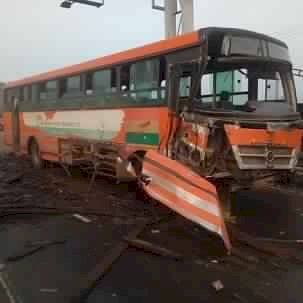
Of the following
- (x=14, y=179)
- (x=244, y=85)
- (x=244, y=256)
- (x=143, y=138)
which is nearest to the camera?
(x=244, y=256)

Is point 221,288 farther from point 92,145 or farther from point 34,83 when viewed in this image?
point 34,83

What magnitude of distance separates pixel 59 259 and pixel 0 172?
25.6 feet

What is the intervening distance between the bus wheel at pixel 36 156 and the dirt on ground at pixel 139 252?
3973 millimetres

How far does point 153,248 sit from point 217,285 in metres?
1.26

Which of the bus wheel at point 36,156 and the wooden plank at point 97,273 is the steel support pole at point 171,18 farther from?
the wooden plank at point 97,273

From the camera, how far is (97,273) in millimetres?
4629

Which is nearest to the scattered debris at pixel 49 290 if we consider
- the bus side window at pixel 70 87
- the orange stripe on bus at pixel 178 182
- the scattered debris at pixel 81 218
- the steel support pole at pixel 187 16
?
the orange stripe on bus at pixel 178 182

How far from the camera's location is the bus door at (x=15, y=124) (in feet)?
47.9

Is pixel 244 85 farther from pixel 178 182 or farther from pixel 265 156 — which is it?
pixel 178 182

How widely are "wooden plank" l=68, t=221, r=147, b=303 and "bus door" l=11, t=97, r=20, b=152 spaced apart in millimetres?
10089

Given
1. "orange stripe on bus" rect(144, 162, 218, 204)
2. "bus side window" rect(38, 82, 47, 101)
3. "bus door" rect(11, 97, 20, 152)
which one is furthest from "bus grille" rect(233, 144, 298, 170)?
"bus door" rect(11, 97, 20, 152)

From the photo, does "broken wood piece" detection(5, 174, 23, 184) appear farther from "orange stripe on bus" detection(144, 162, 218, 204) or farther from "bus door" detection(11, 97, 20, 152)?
"orange stripe on bus" detection(144, 162, 218, 204)

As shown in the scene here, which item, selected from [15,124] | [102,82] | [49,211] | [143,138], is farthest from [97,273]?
[15,124]

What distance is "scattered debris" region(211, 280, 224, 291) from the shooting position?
4305 millimetres
